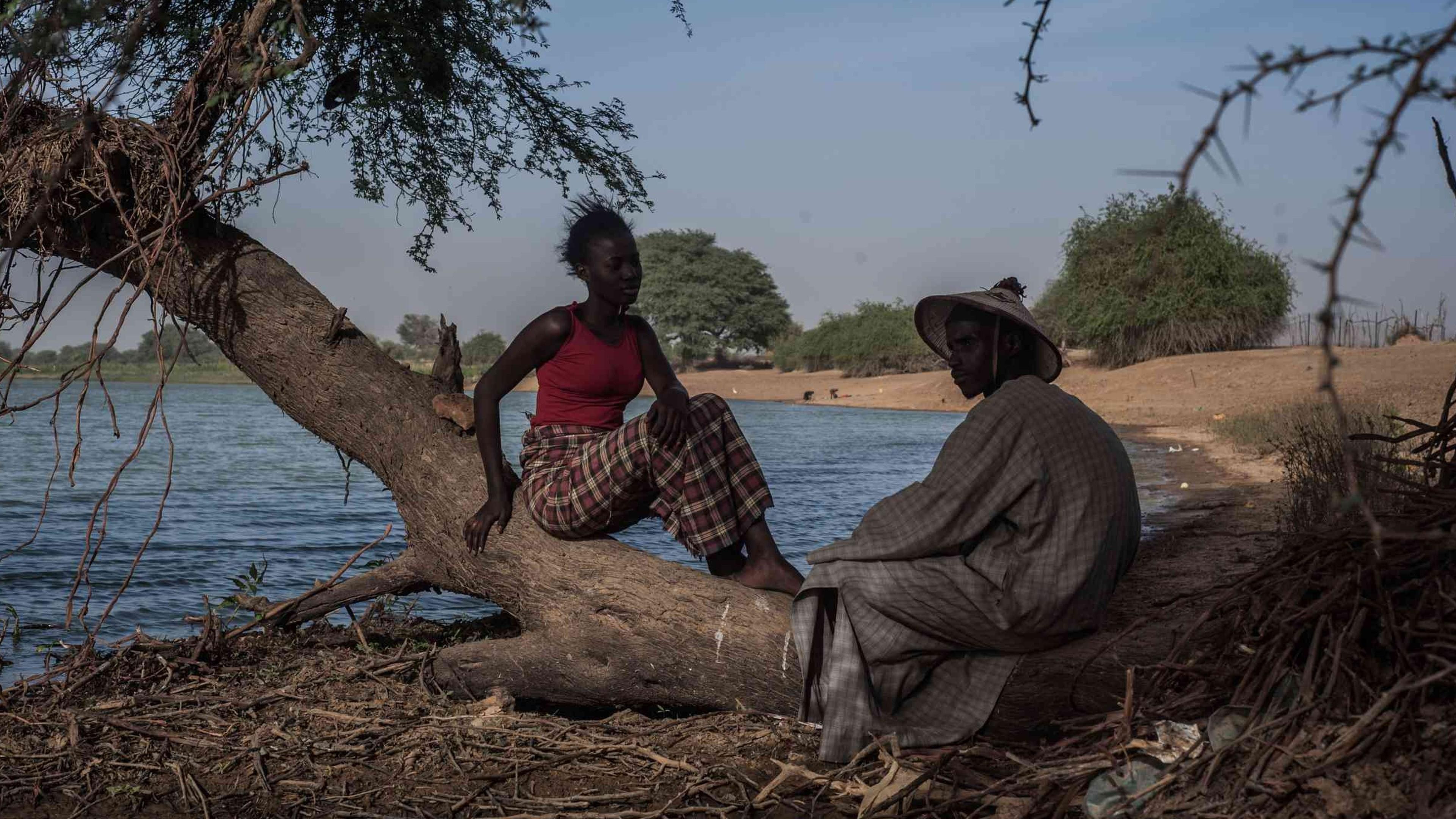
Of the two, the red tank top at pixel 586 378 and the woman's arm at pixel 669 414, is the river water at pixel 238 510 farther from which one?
the woman's arm at pixel 669 414

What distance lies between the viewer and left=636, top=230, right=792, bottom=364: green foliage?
214 ft

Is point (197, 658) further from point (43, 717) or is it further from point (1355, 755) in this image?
point (1355, 755)

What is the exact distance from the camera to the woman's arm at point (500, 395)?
4.21m

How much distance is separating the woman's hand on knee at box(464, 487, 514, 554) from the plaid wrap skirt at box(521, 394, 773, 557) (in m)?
0.18

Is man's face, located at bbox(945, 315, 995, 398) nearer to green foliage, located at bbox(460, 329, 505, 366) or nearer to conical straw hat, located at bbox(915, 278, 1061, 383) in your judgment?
conical straw hat, located at bbox(915, 278, 1061, 383)

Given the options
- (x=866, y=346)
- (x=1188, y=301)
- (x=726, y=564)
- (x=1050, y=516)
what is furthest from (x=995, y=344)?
(x=866, y=346)

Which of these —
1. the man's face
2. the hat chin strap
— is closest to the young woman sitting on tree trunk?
the man's face

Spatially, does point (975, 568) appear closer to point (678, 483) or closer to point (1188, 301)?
Answer: point (678, 483)

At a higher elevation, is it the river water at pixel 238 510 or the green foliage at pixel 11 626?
the green foliage at pixel 11 626

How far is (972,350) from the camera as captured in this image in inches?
141

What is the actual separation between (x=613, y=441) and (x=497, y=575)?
2.67 ft

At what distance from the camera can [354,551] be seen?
11055 mm

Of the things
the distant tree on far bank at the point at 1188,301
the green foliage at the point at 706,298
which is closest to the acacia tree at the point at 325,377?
the distant tree on far bank at the point at 1188,301

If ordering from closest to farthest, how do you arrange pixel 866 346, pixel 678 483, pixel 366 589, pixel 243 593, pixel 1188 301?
pixel 678 483
pixel 366 589
pixel 243 593
pixel 1188 301
pixel 866 346
